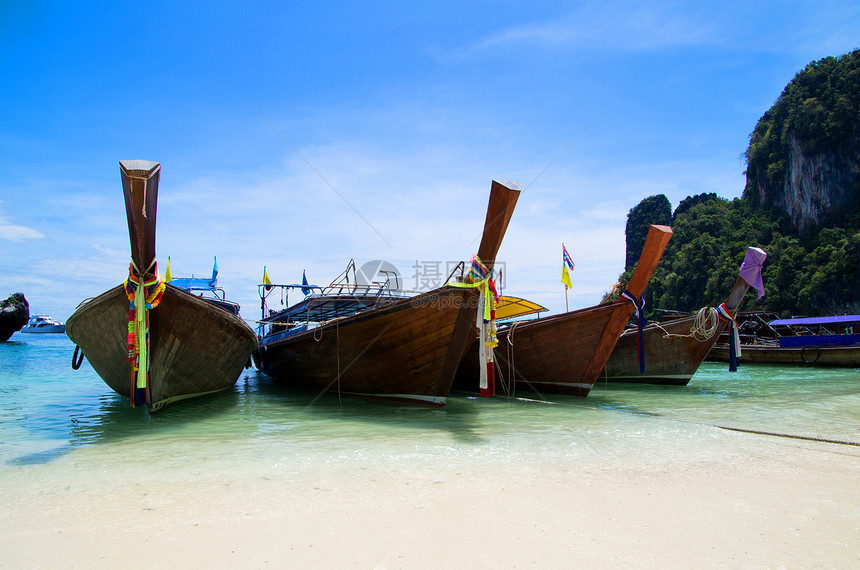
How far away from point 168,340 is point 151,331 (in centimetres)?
42

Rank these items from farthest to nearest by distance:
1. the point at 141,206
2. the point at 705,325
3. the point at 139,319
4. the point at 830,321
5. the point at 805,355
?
the point at 830,321
the point at 805,355
the point at 705,325
the point at 139,319
the point at 141,206

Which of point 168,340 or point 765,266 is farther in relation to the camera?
point 765,266

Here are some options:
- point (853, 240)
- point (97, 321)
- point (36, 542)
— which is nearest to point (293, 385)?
point (97, 321)

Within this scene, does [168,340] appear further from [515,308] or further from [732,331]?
[732,331]

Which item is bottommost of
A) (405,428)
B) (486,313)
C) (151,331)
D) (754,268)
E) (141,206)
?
(405,428)

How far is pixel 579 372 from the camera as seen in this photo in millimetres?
10070

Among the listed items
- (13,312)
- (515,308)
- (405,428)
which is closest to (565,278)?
(515,308)

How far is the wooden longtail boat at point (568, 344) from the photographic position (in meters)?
9.24

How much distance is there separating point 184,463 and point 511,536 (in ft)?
11.3

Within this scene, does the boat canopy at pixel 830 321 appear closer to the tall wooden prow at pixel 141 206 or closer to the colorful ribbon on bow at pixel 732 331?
the colorful ribbon on bow at pixel 732 331

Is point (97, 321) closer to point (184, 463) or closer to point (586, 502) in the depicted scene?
point (184, 463)

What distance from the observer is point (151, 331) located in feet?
23.3

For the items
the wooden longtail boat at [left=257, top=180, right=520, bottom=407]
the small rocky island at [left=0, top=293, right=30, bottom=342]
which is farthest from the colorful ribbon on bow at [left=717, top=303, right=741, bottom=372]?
the small rocky island at [left=0, top=293, right=30, bottom=342]

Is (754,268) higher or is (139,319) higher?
(754,268)
